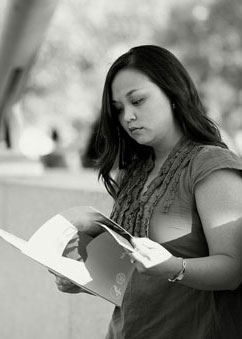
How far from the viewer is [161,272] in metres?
1.95

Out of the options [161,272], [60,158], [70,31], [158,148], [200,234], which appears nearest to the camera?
[161,272]

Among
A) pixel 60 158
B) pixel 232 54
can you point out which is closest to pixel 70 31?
pixel 232 54

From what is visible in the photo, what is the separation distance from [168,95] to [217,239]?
519 millimetres

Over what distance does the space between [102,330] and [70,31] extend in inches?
908

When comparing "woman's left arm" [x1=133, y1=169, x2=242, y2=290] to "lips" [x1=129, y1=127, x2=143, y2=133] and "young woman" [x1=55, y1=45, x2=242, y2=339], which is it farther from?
"lips" [x1=129, y1=127, x2=143, y2=133]

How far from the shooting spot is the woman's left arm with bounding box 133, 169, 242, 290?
2.00m

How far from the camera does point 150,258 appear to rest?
1.92 metres

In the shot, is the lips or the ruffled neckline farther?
the lips

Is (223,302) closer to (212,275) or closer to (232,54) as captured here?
(212,275)

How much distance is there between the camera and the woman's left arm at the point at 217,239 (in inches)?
78.6

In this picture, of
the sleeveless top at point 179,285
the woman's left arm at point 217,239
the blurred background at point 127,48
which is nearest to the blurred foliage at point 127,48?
the blurred background at point 127,48

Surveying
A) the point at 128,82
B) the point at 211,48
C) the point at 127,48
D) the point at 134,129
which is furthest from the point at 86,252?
the point at 211,48

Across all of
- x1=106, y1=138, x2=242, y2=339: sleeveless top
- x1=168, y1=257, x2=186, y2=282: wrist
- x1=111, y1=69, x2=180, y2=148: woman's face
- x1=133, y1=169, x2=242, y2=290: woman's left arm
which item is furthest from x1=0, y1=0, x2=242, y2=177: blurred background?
x1=168, y1=257, x2=186, y2=282: wrist

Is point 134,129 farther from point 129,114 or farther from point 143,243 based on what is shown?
point 143,243
